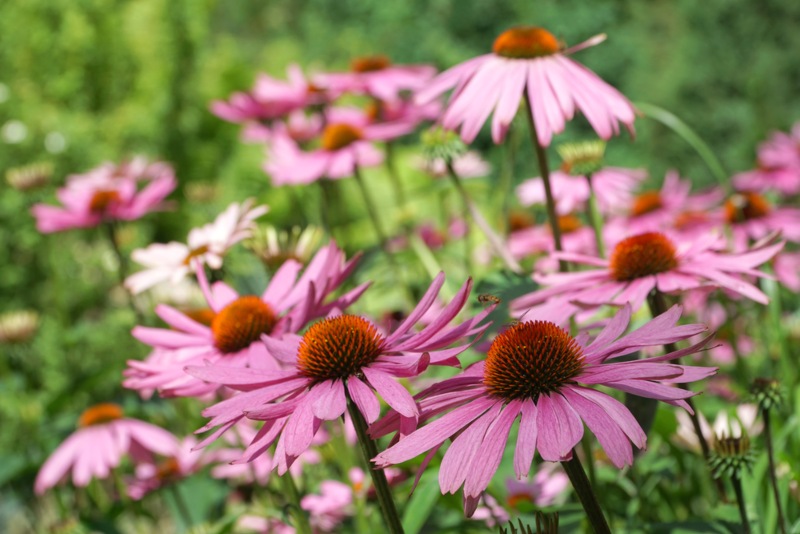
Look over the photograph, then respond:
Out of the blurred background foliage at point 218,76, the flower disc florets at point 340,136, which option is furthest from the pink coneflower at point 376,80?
the blurred background foliage at point 218,76

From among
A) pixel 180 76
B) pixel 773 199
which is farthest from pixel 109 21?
pixel 773 199

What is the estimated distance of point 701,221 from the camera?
50.9 inches

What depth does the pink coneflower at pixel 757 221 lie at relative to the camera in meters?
1.20

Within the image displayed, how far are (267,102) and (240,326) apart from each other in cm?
99

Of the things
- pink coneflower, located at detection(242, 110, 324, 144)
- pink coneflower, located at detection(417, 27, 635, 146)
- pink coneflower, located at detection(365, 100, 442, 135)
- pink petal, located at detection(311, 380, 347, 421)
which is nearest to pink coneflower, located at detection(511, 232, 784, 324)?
pink coneflower, located at detection(417, 27, 635, 146)

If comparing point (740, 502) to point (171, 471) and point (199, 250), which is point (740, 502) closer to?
point (199, 250)

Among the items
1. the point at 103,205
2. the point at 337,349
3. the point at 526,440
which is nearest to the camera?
the point at 526,440

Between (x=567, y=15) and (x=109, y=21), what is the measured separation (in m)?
2.34

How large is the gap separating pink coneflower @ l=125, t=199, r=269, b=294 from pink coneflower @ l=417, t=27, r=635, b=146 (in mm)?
225

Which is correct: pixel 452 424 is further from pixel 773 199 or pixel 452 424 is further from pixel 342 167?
pixel 773 199

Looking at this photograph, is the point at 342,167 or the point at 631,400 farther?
the point at 342,167

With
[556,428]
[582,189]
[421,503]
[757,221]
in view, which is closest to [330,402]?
[556,428]

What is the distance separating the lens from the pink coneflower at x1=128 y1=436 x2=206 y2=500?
3.84 ft

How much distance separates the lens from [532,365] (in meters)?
0.49
